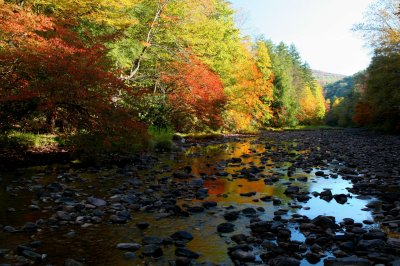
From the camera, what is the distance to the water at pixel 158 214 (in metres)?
5.25

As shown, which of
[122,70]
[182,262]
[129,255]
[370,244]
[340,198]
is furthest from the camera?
[122,70]

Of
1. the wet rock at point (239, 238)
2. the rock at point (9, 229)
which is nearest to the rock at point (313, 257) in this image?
the wet rock at point (239, 238)

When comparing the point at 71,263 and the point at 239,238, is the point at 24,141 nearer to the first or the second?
the point at 71,263

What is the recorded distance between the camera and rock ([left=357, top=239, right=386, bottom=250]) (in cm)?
526

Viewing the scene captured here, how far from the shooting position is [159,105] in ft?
82.9

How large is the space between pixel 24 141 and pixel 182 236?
39.1ft

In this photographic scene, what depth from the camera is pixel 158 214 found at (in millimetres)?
7184

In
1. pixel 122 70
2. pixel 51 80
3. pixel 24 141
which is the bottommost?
pixel 24 141

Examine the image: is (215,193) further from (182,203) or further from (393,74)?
(393,74)

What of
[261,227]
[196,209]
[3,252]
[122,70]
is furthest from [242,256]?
[122,70]

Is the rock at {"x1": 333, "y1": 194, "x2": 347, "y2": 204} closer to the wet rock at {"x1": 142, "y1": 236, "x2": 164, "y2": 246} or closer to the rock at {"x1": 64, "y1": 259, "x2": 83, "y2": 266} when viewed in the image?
the wet rock at {"x1": 142, "y1": 236, "x2": 164, "y2": 246}

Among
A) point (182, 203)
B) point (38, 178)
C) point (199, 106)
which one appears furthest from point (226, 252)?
point (199, 106)

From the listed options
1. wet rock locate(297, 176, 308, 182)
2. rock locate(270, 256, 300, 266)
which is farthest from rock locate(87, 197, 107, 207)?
wet rock locate(297, 176, 308, 182)

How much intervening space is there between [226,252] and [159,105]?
20.6 metres
